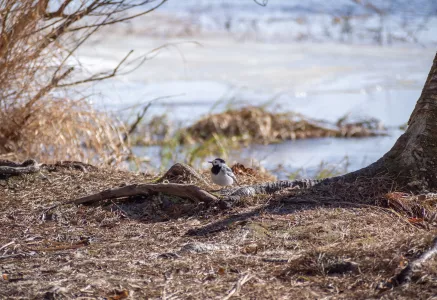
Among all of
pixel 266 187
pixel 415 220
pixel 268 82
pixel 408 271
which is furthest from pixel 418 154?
pixel 268 82

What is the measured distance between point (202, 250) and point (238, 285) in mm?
574

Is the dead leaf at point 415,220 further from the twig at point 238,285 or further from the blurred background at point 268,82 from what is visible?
the blurred background at point 268,82

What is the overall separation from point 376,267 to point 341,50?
1317cm

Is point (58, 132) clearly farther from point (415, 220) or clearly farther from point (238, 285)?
point (238, 285)

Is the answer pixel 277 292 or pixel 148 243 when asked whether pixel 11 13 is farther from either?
pixel 277 292

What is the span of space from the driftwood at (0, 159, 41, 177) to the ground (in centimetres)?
29

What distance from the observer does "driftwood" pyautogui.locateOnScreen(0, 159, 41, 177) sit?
5.45 metres

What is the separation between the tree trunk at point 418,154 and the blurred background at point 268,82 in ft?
5.56

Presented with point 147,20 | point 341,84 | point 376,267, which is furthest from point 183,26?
point 376,267

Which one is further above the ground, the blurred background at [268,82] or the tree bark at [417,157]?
the tree bark at [417,157]

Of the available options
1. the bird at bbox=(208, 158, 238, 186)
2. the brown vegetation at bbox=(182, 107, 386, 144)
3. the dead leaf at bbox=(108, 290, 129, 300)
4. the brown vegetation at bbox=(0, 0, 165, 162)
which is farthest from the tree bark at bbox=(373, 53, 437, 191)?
the brown vegetation at bbox=(182, 107, 386, 144)

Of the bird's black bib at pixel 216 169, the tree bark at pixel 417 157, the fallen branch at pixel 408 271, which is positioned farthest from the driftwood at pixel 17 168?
the fallen branch at pixel 408 271

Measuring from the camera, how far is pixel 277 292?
129 inches

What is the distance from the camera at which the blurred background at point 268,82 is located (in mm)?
9711
